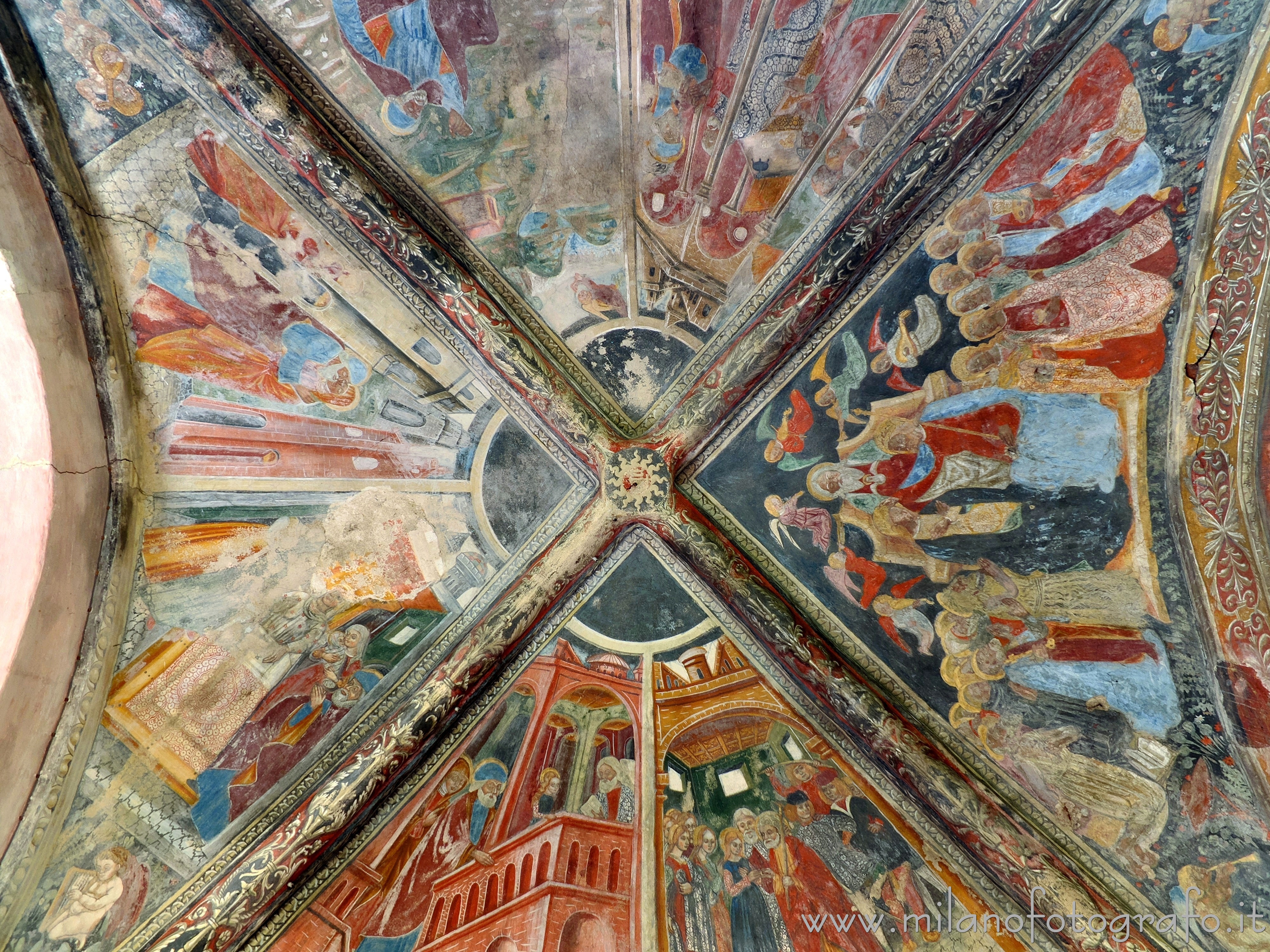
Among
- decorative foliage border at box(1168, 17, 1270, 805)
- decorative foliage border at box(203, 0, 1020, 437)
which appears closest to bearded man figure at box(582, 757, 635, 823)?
decorative foliage border at box(203, 0, 1020, 437)

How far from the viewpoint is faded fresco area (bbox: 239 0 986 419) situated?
157 inches

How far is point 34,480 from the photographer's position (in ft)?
11.8

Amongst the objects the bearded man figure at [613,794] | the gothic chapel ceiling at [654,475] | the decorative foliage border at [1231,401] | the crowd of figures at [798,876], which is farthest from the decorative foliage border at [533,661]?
the decorative foliage border at [1231,401]

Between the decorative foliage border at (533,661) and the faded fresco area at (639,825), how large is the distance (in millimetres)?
37

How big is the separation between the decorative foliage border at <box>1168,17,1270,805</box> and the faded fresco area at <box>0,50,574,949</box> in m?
4.13

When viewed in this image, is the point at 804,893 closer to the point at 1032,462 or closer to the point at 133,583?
the point at 1032,462

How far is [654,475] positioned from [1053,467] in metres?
2.66

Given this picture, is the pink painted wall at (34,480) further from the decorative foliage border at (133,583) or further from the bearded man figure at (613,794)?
the bearded man figure at (613,794)

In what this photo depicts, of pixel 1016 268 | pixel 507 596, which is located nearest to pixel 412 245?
pixel 507 596

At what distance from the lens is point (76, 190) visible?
381 centimetres

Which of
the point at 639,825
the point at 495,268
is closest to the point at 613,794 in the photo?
the point at 639,825

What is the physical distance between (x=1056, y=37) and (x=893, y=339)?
181cm

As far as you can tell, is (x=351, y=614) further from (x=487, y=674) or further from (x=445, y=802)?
(x=445, y=802)

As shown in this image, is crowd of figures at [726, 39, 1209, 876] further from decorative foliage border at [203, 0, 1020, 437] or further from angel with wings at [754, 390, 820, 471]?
decorative foliage border at [203, 0, 1020, 437]
